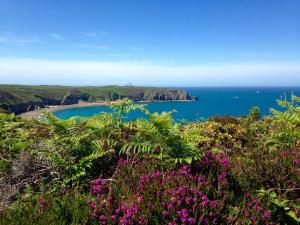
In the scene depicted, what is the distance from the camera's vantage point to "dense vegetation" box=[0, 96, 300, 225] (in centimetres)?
360

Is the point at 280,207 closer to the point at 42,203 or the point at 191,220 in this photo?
the point at 191,220

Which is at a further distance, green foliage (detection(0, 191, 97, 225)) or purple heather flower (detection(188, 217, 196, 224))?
green foliage (detection(0, 191, 97, 225))

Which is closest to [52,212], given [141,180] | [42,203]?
[42,203]

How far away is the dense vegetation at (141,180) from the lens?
3602 millimetres

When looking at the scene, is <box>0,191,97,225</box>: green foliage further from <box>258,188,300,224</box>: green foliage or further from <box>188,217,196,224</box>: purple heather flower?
<box>258,188,300,224</box>: green foliage

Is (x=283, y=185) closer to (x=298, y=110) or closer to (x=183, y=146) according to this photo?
(x=183, y=146)

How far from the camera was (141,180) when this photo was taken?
416cm

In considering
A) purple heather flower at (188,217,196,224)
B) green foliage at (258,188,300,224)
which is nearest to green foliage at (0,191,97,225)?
purple heather flower at (188,217,196,224)

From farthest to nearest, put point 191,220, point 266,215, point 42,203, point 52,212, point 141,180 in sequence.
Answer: point 141,180, point 42,203, point 52,212, point 266,215, point 191,220

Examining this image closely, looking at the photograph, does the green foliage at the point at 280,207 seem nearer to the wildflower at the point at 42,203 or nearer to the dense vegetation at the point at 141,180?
the dense vegetation at the point at 141,180

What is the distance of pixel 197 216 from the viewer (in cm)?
349

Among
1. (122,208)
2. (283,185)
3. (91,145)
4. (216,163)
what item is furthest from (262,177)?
(91,145)

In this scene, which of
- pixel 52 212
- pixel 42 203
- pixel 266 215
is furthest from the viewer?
pixel 42 203

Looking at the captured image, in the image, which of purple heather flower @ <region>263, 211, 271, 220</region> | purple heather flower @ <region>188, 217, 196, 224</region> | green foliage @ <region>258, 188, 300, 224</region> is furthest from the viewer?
green foliage @ <region>258, 188, 300, 224</region>
